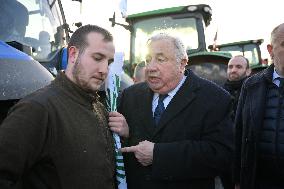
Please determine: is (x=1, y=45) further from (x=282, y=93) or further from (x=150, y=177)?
(x=282, y=93)

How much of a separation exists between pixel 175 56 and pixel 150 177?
2.70 feet

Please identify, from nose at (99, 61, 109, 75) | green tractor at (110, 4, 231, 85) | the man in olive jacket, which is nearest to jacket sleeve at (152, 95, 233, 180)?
the man in olive jacket

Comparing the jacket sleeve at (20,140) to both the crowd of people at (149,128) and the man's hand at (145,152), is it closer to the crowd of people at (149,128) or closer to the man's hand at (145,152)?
the crowd of people at (149,128)

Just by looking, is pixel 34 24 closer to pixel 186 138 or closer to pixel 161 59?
pixel 161 59

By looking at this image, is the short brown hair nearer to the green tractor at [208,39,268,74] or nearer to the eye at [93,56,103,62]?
the eye at [93,56,103,62]

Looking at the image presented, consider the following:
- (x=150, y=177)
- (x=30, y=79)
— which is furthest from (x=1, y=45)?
(x=150, y=177)

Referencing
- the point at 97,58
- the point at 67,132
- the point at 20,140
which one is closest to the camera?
the point at 20,140

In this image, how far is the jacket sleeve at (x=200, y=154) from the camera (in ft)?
8.25

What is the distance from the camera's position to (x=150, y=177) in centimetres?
259

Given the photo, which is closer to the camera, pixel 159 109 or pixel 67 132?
pixel 67 132

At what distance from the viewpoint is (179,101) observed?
2.69 metres

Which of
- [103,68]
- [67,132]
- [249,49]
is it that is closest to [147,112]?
[103,68]

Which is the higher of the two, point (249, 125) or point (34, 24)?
point (34, 24)

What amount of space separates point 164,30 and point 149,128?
5.33 metres
